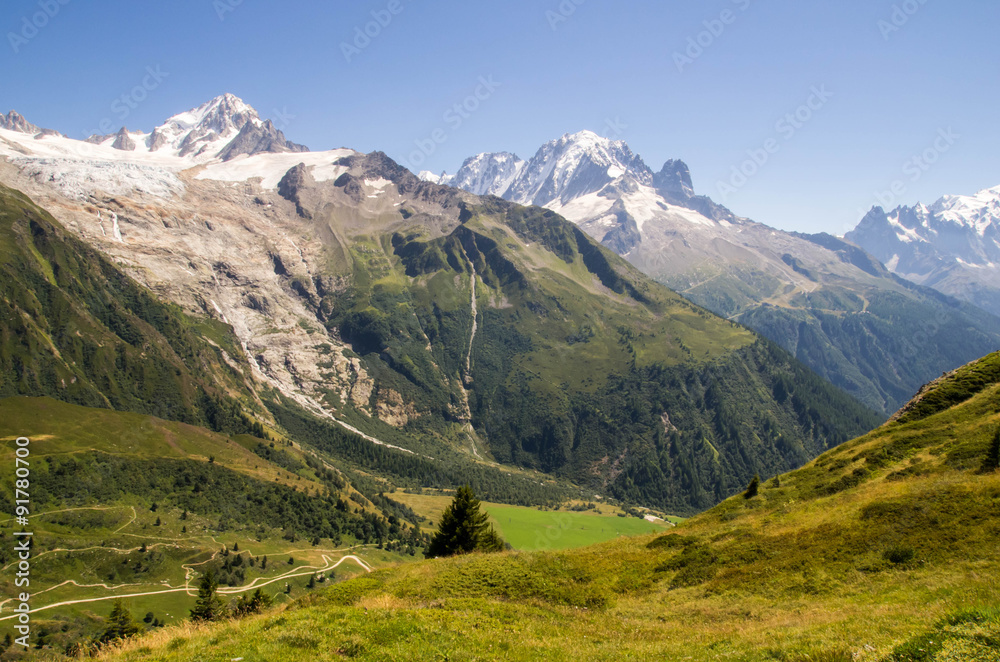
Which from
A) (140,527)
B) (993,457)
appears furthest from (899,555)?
(140,527)

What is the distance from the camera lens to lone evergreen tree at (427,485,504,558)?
2301 inches

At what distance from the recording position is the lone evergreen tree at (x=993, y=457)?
35391 millimetres

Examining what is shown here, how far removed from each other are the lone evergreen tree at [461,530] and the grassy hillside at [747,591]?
15238 millimetres

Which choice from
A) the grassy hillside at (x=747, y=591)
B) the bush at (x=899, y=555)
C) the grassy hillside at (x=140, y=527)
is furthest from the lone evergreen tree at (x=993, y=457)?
the grassy hillside at (x=140, y=527)

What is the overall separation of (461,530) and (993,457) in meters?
48.0

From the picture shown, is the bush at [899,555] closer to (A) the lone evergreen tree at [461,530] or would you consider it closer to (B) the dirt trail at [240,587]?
(A) the lone evergreen tree at [461,530]

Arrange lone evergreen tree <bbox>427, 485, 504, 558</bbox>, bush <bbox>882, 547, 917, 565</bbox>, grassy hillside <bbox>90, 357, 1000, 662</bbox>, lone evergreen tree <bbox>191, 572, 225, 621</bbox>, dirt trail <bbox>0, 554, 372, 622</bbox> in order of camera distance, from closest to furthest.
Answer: grassy hillside <bbox>90, 357, 1000, 662</bbox> < bush <bbox>882, 547, 917, 565</bbox> < lone evergreen tree <bbox>427, 485, 504, 558</bbox> < lone evergreen tree <bbox>191, 572, 225, 621</bbox> < dirt trail <bbox>0, 554, 372, 622</bbox>

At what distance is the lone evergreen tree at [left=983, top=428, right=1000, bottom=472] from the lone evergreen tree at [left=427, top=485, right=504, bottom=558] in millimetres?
44214

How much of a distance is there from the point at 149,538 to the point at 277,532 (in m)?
40.6

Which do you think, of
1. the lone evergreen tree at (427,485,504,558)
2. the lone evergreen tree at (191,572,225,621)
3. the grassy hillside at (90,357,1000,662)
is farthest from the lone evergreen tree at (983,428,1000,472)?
the lone evergreen tree at (191,572,225,621)

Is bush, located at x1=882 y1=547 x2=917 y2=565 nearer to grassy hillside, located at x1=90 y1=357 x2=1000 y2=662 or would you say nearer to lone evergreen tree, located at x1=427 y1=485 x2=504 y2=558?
grassy hillside, located at x1=90 y1=357 x2=1000 y2=662

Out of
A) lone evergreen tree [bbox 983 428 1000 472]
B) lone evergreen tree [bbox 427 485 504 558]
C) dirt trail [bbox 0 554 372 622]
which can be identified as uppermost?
lone evergreen tree [bbox 983 428 1000 472]

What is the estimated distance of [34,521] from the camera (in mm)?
136125

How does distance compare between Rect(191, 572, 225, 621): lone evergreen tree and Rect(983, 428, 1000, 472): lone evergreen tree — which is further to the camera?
Rect(191, 572, 225, 621): lone evergreen tree
